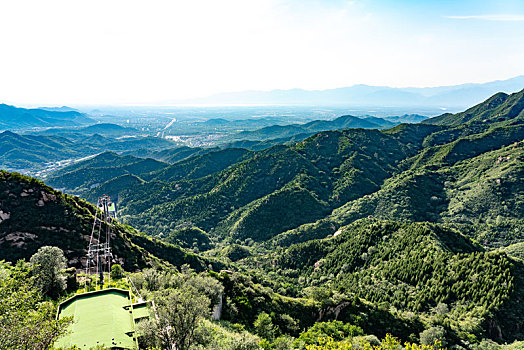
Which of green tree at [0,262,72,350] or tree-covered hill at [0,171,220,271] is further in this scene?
tree-covered hill at [0,171,220,271]

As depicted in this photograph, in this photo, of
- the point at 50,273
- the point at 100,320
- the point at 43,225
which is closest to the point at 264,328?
the point at 100,320

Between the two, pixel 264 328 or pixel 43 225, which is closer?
pixel 264 328

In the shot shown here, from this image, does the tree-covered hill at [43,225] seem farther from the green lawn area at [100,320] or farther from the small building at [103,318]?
the small building at [103,318]

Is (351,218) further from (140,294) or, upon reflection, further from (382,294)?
(140,294)

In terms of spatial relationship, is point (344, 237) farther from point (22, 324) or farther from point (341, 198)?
point (22, 324)

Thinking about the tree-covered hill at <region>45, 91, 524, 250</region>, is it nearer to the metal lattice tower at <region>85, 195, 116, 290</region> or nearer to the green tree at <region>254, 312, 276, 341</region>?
the metal lattice tower at <region>85, 195, 116, 290</region>

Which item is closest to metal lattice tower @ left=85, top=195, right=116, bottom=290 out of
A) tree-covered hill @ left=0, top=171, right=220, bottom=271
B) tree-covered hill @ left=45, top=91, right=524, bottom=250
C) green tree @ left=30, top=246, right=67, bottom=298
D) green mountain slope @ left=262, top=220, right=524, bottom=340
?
tree-covered hill @ left=0, top=171, right=220, bottom=271

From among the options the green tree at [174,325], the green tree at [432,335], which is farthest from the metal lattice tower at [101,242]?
the green tree at [432,335]

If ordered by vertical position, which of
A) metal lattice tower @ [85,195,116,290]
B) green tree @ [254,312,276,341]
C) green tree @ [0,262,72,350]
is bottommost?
green tree @ [254,312,276,341]
